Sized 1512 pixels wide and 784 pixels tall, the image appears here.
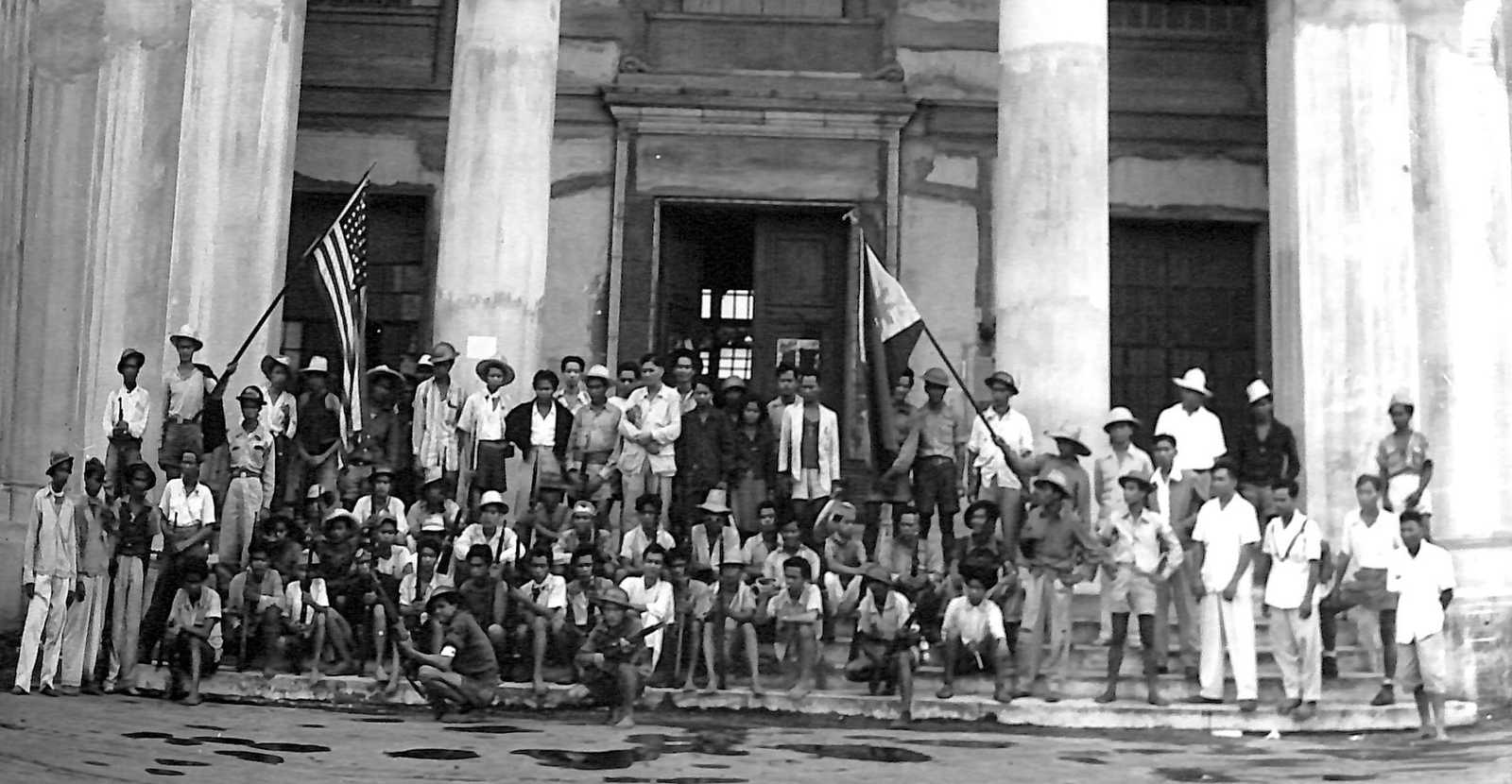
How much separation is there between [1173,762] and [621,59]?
11362 millimetres

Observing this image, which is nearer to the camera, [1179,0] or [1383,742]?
[1383,742]

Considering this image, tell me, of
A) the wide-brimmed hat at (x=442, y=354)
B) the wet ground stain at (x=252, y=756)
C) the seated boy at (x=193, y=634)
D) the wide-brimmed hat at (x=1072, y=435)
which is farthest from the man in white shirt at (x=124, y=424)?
the wide-brimmed hat at (x=1072, y=435)

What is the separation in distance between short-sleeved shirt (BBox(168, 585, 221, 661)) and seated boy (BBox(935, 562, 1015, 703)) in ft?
18.1

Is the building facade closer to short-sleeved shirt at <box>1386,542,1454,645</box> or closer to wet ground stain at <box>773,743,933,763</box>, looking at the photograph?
short-sleeved shirt at <box>1386,542,1454,645</box>

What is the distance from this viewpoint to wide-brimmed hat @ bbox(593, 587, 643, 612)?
1198cm

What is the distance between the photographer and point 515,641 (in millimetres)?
12656

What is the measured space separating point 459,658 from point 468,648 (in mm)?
111

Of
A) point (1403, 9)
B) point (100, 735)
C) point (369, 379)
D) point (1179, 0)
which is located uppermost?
point (1179, 0)

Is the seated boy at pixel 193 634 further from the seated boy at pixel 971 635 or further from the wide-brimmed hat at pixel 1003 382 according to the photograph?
the wide-brimmed hat at pixel 1003 382

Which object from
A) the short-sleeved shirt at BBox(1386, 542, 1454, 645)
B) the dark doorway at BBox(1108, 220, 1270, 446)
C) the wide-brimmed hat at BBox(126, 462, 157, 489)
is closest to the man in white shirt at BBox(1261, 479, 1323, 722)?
the short-sleeved shirt at BBox(1386, 542, 1454, 645)

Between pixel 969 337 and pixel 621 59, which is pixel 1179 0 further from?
pixel 621 59

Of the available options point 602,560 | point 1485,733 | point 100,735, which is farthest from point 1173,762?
point 100,735

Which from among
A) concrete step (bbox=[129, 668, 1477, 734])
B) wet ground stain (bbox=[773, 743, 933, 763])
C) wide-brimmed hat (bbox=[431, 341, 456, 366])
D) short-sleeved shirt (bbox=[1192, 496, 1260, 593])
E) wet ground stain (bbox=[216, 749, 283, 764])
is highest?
wide-brimmed hat (bbox=[431, 341, 456, 366])

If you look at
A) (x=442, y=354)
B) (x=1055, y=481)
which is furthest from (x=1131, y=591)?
(x=442, y=354)
